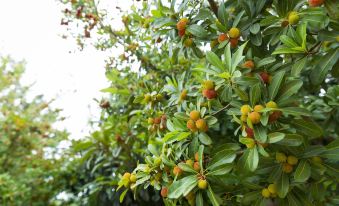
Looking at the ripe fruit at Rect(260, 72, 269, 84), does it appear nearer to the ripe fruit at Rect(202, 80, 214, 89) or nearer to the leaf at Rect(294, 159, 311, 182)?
the ripe fruit at Rect(202, 80, 214, 89)

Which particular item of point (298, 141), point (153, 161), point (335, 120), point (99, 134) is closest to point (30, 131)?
point (99, 134)

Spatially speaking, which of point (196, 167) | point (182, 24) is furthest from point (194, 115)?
point (182, 24)

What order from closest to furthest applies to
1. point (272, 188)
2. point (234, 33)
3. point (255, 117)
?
point (255, 117) → point (272, 188) → point (234, 33)

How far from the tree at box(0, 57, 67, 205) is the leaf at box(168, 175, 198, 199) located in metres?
2.27

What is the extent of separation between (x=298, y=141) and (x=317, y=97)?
4.76ft

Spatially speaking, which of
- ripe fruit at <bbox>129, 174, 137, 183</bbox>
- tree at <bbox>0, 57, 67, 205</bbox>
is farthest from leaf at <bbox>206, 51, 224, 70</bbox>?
tree at <bbox>0, 57, 67, 205</bbox>

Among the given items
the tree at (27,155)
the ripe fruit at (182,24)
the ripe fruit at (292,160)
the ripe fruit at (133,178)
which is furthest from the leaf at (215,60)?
the tree at (27,155)

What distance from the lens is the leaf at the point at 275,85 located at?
1074 millimetres

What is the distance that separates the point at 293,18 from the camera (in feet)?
3.82

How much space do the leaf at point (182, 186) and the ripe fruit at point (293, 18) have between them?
605mm

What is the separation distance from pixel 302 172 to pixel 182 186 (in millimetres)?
362

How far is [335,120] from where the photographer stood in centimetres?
192

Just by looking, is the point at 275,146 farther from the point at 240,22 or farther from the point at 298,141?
the point at 240,22

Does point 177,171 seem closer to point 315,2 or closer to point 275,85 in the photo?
point 275,85
